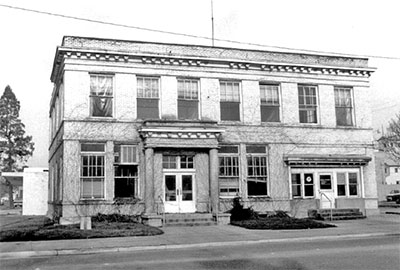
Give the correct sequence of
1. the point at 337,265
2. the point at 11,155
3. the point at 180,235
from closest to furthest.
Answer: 1. the point at 337,265
2. the point at 180,235
3. the point at 11,155

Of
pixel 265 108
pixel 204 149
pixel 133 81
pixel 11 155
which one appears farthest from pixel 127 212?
pixel 11 155

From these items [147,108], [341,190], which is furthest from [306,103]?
[147,108]

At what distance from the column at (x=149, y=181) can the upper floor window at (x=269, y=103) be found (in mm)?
6993

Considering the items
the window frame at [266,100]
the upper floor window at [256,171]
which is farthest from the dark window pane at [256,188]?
the window frame at [266,100]

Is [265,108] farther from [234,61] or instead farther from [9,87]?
[9,87]

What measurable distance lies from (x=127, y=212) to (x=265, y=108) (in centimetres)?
963

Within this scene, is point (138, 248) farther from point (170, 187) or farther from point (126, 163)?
point (170, 187)

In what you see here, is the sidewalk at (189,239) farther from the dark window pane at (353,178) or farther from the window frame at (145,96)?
the window frame at (145,96)

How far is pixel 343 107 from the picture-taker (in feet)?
88.7

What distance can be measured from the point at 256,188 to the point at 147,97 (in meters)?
7.69

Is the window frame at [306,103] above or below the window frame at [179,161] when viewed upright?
above

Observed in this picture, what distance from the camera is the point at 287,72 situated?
25984mm

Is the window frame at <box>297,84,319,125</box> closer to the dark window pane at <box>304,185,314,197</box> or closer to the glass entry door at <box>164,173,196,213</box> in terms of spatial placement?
the dark window pane at <box>304,185,314,197</box>

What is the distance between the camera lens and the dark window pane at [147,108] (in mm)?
23375
